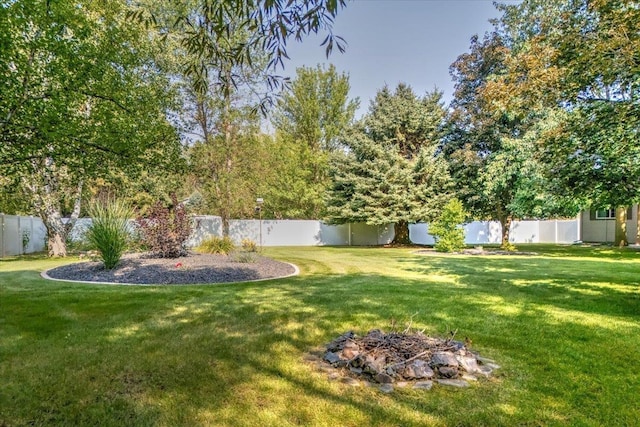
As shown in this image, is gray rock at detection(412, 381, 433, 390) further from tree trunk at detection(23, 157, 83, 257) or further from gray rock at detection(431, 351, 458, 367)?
tree trunk at detection(23, 157, 83, 257)

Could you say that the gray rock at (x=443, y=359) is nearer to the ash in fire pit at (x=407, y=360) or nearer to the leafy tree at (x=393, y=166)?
the ash in fire pit at (x=407, y=360)

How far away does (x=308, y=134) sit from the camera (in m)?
24.4

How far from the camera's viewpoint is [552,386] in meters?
2.68

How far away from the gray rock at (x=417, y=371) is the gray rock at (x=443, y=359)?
92mm

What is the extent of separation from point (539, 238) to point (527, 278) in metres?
17.1

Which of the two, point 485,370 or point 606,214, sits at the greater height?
point 606,214

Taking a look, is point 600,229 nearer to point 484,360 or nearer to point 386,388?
point 484,360

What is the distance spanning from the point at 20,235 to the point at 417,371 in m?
15.6

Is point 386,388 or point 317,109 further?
point 317,109

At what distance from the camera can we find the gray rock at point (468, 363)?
2920mm

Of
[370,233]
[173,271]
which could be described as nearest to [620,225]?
[370,233]

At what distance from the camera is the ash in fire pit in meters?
2.78

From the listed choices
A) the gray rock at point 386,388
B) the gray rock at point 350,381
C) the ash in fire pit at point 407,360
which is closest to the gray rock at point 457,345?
the ash in fire pit at point 407,360

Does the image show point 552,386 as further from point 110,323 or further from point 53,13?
point 53,13
